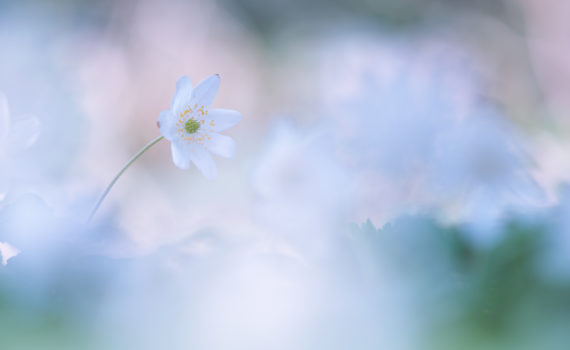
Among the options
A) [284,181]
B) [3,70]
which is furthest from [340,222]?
[3,70]

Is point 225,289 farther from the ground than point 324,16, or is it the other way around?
point 324,16

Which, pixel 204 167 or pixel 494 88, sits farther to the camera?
pixel 494 88

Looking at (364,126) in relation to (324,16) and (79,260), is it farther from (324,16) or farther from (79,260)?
(324,16)

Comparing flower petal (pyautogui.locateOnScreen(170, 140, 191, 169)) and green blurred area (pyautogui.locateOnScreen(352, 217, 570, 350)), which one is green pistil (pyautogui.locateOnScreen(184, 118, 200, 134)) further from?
green blurred area (pyautogui.locateOnScreen(352, 217, 570, 350))

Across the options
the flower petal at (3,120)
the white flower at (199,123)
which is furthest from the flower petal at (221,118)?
the flower petal at (3,120)

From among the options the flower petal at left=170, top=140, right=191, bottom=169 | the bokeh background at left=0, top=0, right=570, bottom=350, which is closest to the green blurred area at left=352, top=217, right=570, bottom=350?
the bokeh background at left=0, top=0, right=570, bottom=350

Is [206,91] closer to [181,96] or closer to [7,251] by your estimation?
[181,96]

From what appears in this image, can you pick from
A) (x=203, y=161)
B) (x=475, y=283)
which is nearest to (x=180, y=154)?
(x=203, y=161)
